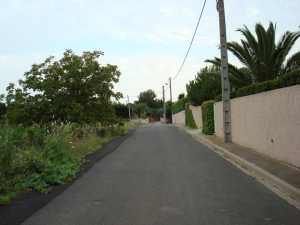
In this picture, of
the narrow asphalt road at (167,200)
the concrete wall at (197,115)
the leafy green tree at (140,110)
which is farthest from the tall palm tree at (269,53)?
the leafy green tree at (140,110)

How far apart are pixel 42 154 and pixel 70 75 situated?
10.7 m

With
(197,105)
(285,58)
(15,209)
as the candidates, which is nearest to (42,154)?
(15,209)

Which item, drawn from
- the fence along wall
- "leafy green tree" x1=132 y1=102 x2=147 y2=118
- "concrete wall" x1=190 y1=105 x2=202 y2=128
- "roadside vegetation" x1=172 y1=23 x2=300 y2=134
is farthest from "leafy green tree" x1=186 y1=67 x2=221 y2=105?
"leafy green tree" x1=132 y1=102 x2=147 y2=118

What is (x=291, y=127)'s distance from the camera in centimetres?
1135

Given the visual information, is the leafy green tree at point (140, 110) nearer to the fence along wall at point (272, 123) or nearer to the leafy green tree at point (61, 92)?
the leafy green tree at point (61, 92)

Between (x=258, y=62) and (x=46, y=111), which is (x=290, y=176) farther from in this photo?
(x=46, y=111)

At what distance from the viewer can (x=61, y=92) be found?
22.5 m

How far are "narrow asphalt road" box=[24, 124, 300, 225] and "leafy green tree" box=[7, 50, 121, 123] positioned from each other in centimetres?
1023

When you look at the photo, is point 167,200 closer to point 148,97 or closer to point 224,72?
point 224,72

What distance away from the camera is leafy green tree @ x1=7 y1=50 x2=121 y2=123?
21859mm

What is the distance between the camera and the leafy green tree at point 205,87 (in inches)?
1426

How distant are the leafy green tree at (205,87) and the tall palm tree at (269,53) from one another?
13.0 metres

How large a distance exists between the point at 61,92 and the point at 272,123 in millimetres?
12767

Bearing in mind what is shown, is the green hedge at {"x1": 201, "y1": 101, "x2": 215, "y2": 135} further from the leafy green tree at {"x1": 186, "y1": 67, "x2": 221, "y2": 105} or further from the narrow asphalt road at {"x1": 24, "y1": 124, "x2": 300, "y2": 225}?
the narrow asphalt road at {"x1": 24, "y1": 124, "x2": 300, "y2": 225}
